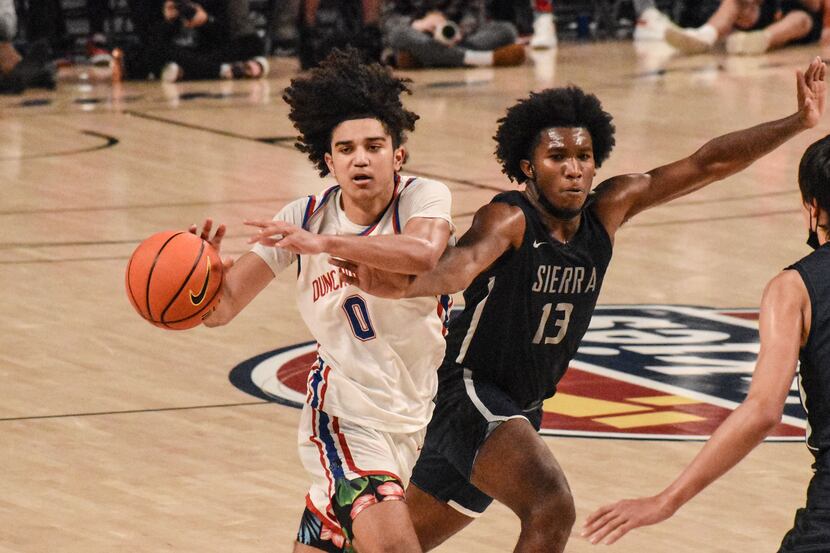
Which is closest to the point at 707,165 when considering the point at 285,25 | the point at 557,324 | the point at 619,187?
the point at 619,187

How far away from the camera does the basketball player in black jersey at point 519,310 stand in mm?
4688

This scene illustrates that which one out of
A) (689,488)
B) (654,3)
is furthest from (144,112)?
(689,488)

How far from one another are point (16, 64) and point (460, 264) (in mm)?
13326

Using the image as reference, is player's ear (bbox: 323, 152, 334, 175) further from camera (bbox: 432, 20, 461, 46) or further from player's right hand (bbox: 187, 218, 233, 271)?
camera (bbox: 432, 20, 461, 46)

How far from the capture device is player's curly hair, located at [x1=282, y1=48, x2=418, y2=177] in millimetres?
4605

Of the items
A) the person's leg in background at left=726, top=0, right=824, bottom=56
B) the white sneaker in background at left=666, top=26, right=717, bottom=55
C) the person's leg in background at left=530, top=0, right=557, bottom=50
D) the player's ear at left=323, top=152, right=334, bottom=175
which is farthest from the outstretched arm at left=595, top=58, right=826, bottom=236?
the person's leg in background at left=530, top=0, right=557, bottom=50

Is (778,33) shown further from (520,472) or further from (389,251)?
(389,251)

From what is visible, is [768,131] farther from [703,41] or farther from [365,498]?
[703,41]

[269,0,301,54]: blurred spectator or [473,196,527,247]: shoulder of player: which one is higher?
[473,196,527,247]: shoulder of player

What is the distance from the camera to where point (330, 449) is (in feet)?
14.7

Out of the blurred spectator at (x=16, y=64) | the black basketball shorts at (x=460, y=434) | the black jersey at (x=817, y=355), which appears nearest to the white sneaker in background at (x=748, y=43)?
the blurred spectator at (x=16, y=64)

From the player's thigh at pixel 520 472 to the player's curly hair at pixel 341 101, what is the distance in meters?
0.86

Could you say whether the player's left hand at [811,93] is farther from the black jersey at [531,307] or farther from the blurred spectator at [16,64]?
the blurred spectator at [16,64]

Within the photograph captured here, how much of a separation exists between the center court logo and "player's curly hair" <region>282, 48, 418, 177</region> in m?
2.34
